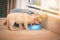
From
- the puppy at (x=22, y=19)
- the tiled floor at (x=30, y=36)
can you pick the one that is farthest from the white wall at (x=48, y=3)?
the tiled floor at (x=30, y=36)

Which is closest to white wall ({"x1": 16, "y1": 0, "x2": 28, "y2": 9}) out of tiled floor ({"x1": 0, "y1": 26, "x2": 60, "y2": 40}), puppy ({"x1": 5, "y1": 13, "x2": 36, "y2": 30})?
puppy ({"x1": 5, "y1": 13, "x2": 36, "y2": 30})

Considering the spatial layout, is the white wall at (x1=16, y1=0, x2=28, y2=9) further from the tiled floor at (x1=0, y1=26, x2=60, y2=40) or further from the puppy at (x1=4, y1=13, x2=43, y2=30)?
the tiled floor at (x1=0, y1=26, x2=60, y2=40)

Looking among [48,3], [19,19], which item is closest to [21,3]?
[19,19]

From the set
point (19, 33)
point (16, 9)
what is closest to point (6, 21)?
point (16, 9)

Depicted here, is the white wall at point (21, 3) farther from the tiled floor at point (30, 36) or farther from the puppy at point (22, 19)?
the tiled floor at point (30, 36)

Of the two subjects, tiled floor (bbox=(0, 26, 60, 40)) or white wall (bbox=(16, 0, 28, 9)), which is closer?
tiled floor (bbox=(0, 26, 60, 40))

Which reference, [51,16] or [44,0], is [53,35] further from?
[44,0]

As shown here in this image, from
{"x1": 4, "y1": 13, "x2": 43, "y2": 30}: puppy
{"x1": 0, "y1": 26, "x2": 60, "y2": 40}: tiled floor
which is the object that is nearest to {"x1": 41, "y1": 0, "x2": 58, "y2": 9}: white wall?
{"x1": 4, "y1": 13, "x2": 43, "y2": 30}: puppy

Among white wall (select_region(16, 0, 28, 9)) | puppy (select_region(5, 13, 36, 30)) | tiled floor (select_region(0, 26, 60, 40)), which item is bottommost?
tiled floor (select_region(0, 26, 60, 40))

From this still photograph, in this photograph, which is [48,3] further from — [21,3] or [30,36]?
[30,36]

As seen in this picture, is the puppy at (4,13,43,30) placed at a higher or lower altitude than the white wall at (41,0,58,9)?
lower

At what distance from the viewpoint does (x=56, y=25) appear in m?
1.31

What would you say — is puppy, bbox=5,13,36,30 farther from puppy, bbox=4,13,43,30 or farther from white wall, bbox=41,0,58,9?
white wall, bbox=41,0,58,9

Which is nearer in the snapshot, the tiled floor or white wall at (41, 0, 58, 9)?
the tiled floor
